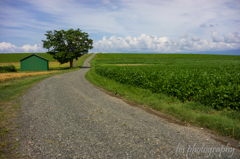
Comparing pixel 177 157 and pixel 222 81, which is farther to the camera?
pixel 222 81

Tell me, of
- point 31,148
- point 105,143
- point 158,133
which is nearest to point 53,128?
point 31,148

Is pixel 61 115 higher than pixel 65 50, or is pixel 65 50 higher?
pixel 65 50

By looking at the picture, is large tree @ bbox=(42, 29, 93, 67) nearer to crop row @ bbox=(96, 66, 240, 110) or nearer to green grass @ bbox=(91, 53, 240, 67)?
green grass @ bbox=(91, 53, 240, 67)

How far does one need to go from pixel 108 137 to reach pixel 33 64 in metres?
48.5

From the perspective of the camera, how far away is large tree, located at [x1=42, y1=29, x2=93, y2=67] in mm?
49025

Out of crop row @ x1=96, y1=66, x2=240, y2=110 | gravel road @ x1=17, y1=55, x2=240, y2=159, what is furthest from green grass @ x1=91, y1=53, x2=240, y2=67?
gravel road @ x1=17, y1=55, x2=240, y2=159

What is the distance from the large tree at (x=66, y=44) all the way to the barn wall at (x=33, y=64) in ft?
14.5

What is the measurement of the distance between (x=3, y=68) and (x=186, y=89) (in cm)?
4744

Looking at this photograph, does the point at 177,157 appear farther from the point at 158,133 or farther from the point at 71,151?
the point at 71,151

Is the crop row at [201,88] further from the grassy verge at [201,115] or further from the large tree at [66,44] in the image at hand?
the large tree at [66,44]

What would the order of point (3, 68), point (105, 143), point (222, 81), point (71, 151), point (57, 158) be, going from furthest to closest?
1. point (3, 68)
2. point (222, 81)
3. point (105, 143)
4. point (71, 151)
5. point (57, 158)

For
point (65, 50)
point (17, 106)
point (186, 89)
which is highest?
point (65, 50)

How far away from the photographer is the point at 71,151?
436 centimetres

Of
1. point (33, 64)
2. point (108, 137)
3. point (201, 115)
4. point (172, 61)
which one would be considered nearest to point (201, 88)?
point (201, 115)
